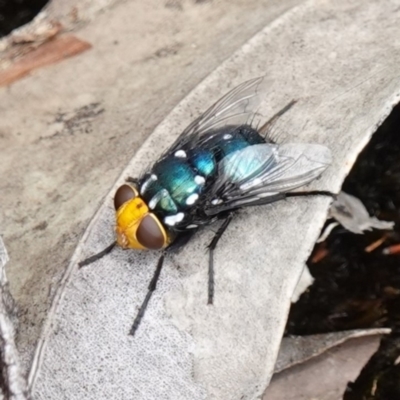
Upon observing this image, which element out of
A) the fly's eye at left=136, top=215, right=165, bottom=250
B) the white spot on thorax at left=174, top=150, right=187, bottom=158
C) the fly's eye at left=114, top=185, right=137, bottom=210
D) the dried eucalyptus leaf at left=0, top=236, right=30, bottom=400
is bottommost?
the fly's eye at left=136, top=215, right=165, bottom=250

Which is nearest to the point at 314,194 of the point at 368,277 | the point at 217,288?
the point at 217,288

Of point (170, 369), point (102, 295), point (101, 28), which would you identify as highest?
point (101, 28)

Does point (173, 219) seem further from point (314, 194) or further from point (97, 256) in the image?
point (314, 194)

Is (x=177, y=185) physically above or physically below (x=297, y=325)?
above

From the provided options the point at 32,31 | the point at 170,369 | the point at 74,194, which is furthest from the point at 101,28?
the point at 170,369

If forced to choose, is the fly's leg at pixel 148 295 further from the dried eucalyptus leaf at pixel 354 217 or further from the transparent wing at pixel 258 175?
the dried eucalyptus leaf at pixel 354 217

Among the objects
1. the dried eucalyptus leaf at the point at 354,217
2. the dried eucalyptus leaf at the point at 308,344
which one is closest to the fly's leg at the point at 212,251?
the dried eucalyptus leaf at the point at 308,344

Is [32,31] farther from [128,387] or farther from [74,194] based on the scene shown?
[128,387]

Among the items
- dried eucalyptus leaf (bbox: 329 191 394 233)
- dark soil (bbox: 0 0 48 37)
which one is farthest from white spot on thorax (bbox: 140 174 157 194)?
dark soil (bbox: 0 0 48 37)

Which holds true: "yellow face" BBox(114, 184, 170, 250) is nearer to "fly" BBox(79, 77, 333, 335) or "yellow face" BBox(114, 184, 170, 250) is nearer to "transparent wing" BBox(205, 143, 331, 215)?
"fly" BBox(79, 77, 333, 335)
